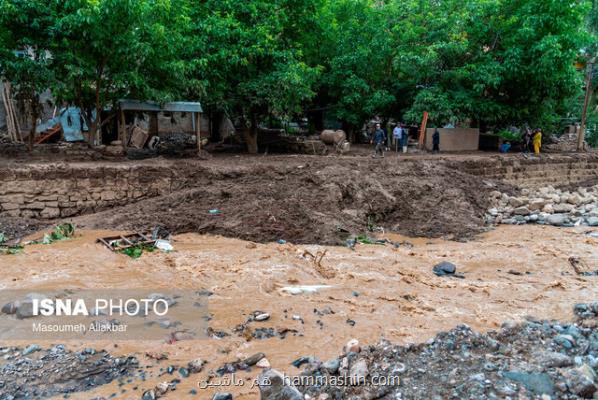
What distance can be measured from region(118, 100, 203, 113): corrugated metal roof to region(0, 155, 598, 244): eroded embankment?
1740 millimetres

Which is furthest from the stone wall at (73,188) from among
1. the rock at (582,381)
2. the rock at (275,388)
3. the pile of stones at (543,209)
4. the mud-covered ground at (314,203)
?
the rock at (582,381)

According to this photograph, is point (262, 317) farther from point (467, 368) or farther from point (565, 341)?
point (565, 341)

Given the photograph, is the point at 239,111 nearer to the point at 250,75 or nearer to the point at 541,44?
the point at 250,75

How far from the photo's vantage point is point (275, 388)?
390 centimetres

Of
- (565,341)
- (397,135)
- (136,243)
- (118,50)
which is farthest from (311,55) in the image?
(565,341)

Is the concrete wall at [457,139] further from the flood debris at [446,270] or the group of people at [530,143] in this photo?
the flood debris at [446,270]

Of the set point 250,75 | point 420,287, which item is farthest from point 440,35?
point 420,287

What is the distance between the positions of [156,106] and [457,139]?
1274 cm

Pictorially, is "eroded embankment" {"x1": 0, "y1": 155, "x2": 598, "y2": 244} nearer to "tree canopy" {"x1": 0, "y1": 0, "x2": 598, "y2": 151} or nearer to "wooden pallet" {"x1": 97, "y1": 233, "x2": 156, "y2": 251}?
"wooden pallet" {"x1": 97, "y1": 233, "x2": 156, "y2": 251}

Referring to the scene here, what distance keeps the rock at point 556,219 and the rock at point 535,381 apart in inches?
367

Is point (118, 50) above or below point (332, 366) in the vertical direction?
above

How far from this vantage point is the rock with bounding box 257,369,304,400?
375cm

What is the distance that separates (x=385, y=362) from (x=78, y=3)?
37.4 feet

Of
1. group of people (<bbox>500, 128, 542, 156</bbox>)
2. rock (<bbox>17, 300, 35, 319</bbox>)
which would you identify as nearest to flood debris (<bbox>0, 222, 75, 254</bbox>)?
rock (<bbox>17, 300, 35, 319</bbox>)
